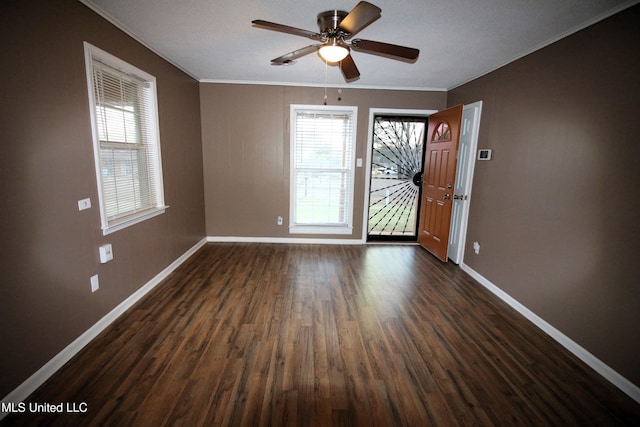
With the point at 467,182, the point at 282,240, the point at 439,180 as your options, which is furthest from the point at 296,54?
the point at 282,240

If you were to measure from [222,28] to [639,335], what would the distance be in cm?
377

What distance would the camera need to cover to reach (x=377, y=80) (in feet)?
12.9

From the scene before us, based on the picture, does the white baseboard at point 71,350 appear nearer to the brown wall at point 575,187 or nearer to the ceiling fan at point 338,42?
the ceiling fan at point 338,42

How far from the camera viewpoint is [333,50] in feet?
6.50

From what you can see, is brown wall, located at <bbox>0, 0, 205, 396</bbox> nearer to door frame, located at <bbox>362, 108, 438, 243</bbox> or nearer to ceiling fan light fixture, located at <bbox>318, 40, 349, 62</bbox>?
ceiling fan light fixture, located at <bbox>318, 40, 349, 62</bbox>

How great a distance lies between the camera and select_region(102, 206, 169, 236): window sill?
228 cm

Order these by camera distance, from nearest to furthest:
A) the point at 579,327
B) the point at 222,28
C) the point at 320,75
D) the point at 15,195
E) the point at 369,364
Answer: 1. the point at 15,195
2. the point at 369,364
3. the point at 579,327
4. the point at 222,28
5. the point at 320,75

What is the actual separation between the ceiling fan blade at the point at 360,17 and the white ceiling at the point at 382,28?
0.29m

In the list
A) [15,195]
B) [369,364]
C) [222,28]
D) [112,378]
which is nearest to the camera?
[15,195]

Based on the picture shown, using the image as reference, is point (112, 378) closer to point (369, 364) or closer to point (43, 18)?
point (369, 364)

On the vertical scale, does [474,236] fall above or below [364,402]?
above

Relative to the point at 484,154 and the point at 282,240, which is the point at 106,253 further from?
the point at 484,154

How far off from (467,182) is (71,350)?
4248mm

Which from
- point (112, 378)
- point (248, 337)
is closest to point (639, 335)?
point (248, 337)
